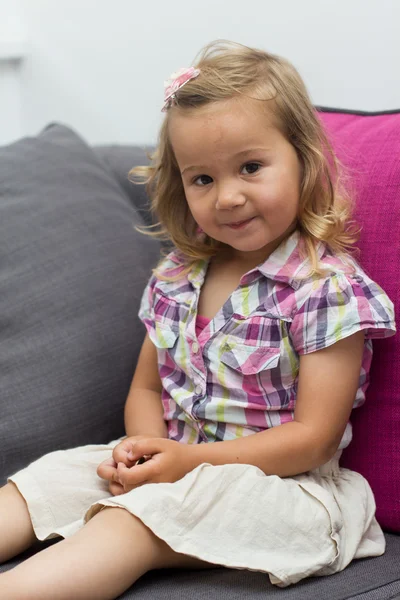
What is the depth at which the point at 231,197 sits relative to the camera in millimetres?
1150

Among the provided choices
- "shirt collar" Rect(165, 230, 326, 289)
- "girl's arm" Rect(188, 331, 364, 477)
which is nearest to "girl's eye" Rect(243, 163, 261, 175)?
"shirt collar" Rect(165, 230, 326, 289)

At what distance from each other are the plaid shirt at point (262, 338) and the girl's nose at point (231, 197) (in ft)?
0.35

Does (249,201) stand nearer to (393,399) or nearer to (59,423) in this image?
(393,399)

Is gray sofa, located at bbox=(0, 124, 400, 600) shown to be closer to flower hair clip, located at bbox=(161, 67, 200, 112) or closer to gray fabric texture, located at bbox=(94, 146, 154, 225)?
gray fabric texture, located at bbox=(94, 146, 154, 225)

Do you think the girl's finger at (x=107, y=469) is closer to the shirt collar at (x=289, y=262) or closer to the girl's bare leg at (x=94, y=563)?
the girl's bare leg at (x=94, y=563)

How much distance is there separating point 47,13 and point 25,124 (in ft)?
1.13

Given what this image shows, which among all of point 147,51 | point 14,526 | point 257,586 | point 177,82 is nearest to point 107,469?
point 14,526

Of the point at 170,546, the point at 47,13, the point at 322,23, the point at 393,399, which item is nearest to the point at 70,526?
the point at 170,546

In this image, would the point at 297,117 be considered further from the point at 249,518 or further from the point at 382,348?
the point at 249,518

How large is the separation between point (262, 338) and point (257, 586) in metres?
0.33

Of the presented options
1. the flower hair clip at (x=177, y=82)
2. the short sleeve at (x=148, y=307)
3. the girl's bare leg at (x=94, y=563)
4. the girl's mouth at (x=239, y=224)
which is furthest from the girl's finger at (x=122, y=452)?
the flower hair clip at (x=177, y=82)

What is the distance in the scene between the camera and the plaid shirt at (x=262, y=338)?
3.70ft

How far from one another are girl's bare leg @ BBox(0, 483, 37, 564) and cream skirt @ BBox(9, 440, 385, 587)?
14mm

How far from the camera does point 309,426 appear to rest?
1125 millimetres
